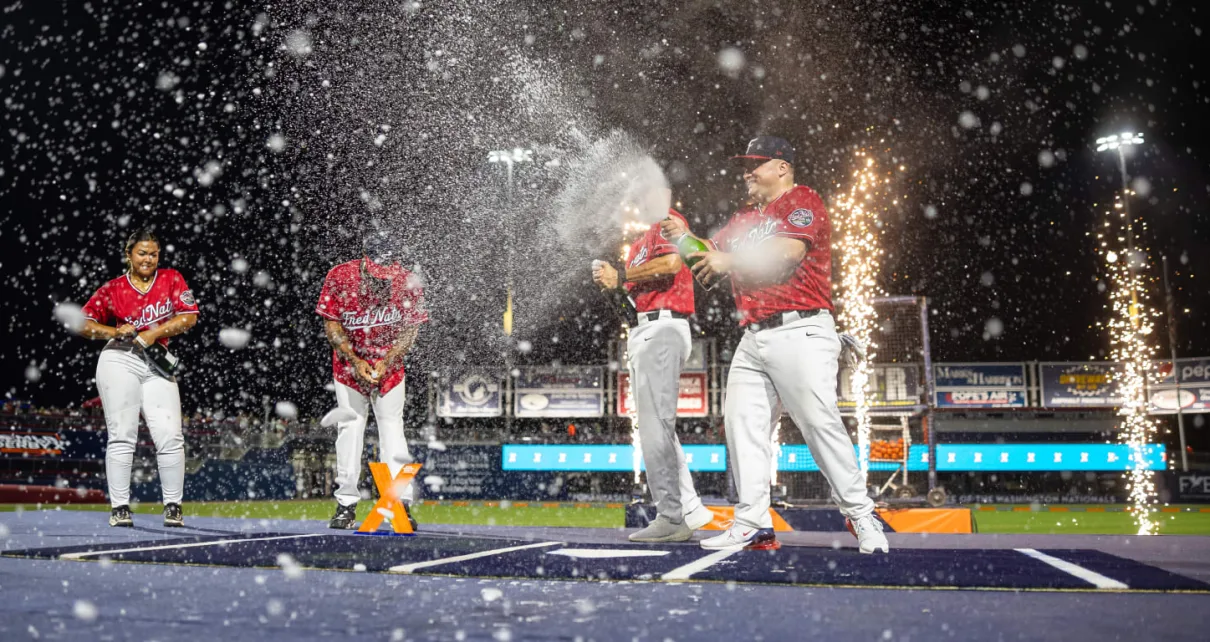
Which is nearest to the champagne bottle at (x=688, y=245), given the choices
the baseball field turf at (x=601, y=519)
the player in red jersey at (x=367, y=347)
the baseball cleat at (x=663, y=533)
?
the baseball cleat at (x=663, y=533)

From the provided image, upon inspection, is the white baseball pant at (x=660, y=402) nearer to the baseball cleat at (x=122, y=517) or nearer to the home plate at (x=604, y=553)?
the home plate at (x=604, y=553)

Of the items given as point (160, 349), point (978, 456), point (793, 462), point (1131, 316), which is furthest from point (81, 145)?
point (1131, 316)

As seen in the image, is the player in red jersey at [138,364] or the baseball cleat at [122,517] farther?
the player in red jersey at [138,364]

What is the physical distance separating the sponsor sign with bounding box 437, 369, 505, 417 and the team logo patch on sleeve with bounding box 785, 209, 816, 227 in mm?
26693

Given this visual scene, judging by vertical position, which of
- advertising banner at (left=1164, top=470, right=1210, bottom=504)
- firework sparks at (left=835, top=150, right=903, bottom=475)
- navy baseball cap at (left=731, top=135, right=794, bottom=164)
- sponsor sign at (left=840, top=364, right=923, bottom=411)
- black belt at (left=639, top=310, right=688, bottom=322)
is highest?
firework sparks at (left=835, top=150, right=903, bottom=475)

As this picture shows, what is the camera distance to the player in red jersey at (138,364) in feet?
18.6

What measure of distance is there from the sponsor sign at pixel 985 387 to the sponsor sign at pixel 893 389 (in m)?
15.5

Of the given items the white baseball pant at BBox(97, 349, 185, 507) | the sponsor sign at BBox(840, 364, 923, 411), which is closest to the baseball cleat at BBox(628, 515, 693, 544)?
the white baseball pant at BBox(97, 349, 185, 507)

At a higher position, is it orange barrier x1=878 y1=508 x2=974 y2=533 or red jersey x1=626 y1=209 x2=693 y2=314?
red jersey x1=626 y1=209 x2=693 y2=314

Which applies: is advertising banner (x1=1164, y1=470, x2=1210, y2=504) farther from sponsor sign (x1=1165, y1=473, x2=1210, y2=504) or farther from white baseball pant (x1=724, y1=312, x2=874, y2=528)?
white baseball pant (x1=724, y1=312, x2=874, y2=528)

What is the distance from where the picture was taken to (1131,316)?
2998 centimetres

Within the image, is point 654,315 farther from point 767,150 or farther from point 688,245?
point 767,150

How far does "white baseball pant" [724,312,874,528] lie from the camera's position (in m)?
3.91

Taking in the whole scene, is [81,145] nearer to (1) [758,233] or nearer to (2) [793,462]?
(1) [758,233]
